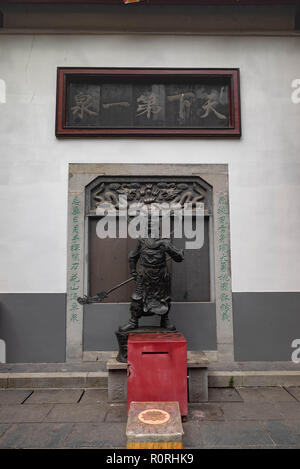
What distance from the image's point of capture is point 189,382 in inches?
198

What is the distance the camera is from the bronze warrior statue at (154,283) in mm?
5449

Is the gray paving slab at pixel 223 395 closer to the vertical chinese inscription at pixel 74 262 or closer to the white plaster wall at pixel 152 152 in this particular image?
the white plaster wall at pixel 152 152

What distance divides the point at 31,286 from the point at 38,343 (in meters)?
1.07

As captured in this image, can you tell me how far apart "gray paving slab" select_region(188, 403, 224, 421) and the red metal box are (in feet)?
0.74

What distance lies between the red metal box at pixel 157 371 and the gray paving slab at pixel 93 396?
Answer: 0.91 m

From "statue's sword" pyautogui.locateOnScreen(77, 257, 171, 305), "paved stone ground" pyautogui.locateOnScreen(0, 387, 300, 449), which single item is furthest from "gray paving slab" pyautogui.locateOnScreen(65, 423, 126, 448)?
"statue's sword" pyautogui.locateOnScreen(77, 257, 171, 305)

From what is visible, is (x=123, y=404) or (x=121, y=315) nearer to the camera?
(x=123, y=404)

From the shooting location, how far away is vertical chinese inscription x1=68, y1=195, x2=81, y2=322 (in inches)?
250

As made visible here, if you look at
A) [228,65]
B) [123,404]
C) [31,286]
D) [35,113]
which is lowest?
[123,404]

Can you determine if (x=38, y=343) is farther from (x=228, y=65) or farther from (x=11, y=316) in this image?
(x=228, y=65)

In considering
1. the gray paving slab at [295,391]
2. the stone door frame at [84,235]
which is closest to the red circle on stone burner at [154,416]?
the gray paving slab at [295,391]

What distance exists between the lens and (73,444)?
12.4 feet

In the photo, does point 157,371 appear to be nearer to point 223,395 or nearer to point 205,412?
point 205,412

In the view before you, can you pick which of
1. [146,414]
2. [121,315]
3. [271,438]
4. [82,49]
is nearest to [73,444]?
[146,414]
